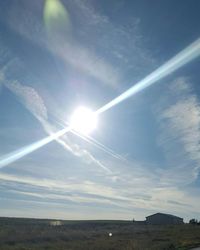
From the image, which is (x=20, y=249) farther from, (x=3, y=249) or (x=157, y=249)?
(x=157, y=249)

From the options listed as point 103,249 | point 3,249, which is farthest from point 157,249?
point 3,249

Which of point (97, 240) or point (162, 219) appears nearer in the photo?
point (97, 240)

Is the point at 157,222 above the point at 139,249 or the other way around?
above

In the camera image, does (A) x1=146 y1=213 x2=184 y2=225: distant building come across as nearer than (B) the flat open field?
No

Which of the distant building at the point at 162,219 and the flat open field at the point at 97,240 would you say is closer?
the flat open field at the point at 97,240

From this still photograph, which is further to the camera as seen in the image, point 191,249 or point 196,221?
point 196,221

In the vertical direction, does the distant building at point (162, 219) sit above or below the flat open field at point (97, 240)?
above

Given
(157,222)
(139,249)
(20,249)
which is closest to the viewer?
(139,249)

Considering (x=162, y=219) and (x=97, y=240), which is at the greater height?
(x=162, y=219)

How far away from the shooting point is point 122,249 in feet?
94.8

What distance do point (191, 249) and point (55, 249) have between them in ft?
34.6

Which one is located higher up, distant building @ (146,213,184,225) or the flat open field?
distant building @ (146,213,184,225)

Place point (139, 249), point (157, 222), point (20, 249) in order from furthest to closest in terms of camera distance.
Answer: point (157, 222), point (20, 249), point (139, 249)

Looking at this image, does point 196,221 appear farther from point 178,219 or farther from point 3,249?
point 3,249
